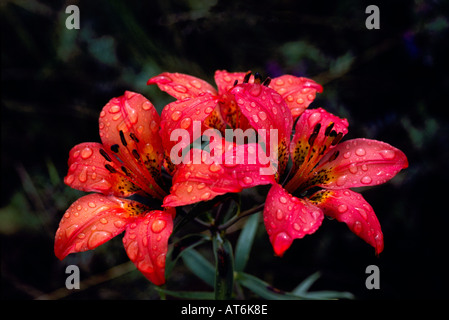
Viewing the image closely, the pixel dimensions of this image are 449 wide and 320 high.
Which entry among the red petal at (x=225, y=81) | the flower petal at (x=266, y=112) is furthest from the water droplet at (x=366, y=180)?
the red petal at (x=225, y=81)

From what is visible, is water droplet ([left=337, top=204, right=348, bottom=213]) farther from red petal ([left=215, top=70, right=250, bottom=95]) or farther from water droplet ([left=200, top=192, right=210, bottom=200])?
red petal ([left=215, top=70, right=250, bottom=95])

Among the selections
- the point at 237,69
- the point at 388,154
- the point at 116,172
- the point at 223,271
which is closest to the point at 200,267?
the point at 223,271

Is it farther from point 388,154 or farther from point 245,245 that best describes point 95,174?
point 388,154

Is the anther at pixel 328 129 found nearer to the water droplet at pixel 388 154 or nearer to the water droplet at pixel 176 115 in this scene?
the water droplet at pixel 388 154

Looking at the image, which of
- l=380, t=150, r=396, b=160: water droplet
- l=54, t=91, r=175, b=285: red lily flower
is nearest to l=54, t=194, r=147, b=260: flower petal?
l=54, t=91, r=175, b=285: red lily flower

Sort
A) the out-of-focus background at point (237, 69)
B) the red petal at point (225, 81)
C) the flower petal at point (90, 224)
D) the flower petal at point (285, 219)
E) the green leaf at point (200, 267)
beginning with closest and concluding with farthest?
the flower petal at point (285, 219) → the flower petal at point (90, 224) → the red petal at point (225, 81) → the green leaf at point (200, 267) → the out-of-focus background at point (237, 69)

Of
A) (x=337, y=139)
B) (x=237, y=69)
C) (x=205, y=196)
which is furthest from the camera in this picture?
(x=237, y=69)
